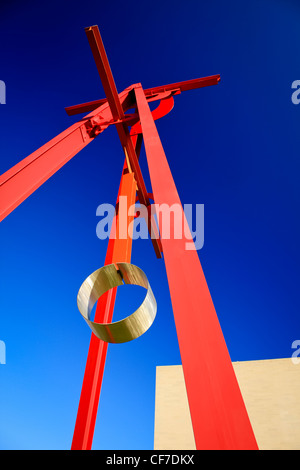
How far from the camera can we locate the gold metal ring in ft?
3.72

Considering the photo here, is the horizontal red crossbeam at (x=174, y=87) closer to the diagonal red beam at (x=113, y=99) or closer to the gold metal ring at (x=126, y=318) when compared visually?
the diagonal red beam at (x=113, y=99)

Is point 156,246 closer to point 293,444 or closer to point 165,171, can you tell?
point 165,171

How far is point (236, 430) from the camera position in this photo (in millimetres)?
648

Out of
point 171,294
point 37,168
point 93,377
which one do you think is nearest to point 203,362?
point 171,294

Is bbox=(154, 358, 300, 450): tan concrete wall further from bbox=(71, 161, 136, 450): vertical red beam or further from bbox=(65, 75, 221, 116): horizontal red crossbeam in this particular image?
bbox=(65, 75, 221, 116): horizontal red crossbeam

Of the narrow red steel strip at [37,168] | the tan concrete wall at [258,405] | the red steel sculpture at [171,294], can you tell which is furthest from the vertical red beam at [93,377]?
the tan concrete wall at [258,405]

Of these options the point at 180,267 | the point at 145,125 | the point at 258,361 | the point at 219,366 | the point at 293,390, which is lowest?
the point at 219,366

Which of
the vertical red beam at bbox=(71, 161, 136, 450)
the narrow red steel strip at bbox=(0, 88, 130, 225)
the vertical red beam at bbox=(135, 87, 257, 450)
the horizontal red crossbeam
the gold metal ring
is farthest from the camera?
the horizontal red crossbeam

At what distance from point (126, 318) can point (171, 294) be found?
0.79 feet

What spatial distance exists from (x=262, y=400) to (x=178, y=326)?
13033mm

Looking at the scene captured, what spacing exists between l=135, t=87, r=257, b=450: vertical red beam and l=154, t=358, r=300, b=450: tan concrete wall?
1174 centimetres

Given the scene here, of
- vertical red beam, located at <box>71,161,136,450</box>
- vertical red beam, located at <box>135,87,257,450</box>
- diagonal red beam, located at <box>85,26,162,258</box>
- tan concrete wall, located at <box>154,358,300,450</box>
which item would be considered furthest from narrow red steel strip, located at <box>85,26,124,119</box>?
tan concrete wall, located at <box>154,358,300,450</box>

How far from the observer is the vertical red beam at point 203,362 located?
2.14 feet
